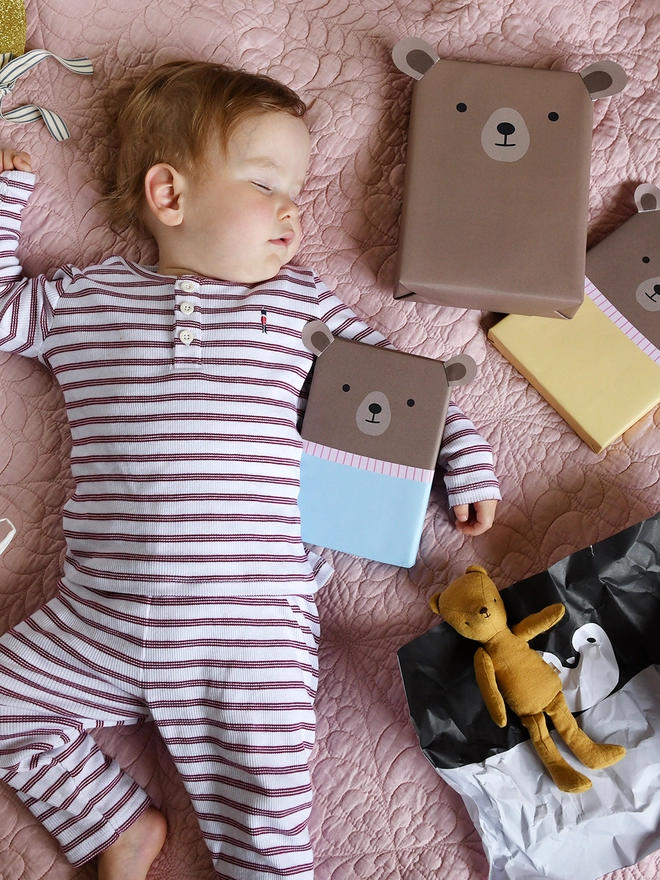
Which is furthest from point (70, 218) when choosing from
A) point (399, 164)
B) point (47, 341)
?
point (399, 164)

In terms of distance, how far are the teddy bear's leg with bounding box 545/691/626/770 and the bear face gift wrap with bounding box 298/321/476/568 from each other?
10.1 inches

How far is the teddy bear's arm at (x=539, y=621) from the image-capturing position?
0.90 meters

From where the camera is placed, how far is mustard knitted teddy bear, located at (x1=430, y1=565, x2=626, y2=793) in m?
0.89

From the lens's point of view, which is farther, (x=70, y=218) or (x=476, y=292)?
(x=70, y=218)

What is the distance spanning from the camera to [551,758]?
2.93 feet

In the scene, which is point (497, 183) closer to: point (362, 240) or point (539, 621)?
point (362, 240)

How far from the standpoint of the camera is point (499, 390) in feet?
3.49

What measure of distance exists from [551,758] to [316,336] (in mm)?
607

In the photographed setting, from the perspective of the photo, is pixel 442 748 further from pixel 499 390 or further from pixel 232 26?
pixel 232 26

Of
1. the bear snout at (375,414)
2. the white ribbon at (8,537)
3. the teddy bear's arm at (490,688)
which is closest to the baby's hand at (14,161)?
the white ribbon at (8,537)

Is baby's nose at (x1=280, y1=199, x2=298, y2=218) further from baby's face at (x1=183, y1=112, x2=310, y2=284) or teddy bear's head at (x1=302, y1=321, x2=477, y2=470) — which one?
teddy bear's head at (x1=302, y1=321, x2=477, y2=470)


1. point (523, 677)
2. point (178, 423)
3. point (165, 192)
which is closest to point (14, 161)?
point (165, 192)

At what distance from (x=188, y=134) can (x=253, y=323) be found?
272mm

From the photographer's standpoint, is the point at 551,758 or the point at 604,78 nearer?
the point at 551,758
